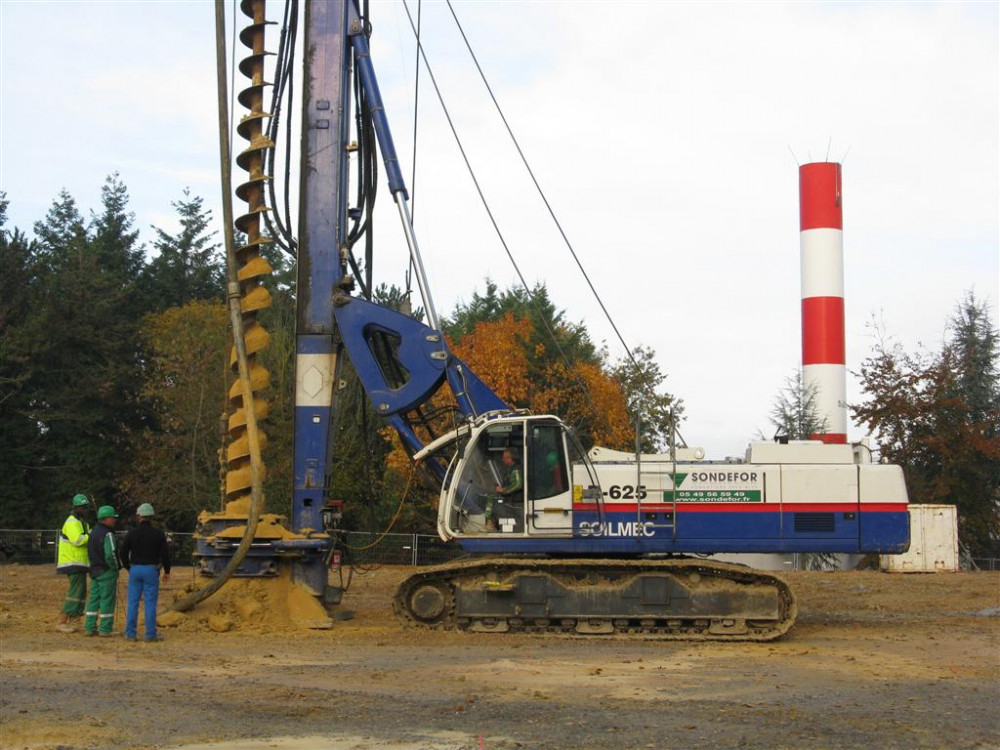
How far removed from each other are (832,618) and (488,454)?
6.91 metres

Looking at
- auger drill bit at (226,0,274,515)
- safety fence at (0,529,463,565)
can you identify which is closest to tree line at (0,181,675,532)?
safety fence at (0,529,463,565)

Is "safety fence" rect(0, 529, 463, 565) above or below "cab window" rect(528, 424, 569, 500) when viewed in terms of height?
below

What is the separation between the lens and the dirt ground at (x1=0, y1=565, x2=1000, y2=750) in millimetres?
9500

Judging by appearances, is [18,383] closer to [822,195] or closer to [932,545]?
[822,195]

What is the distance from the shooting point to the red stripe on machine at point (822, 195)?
130 feet

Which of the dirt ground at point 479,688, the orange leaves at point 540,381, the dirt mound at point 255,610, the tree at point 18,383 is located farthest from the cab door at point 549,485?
the tree at point 18,383

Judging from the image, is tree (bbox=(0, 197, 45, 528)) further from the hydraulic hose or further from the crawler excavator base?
the crawler excavator base

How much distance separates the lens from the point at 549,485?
1617 centimetres

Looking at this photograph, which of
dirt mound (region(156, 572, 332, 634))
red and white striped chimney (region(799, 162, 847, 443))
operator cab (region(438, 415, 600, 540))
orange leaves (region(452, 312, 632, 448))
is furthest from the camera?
orange leaves (region(452, 312, 632, 448))

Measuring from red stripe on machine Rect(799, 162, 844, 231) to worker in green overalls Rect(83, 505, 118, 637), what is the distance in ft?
96.3

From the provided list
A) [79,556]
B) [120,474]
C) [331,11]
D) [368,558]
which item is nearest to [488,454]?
[79,556]

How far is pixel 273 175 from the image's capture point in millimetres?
17406

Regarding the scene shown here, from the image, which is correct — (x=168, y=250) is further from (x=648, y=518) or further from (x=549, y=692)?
(x=549, y=692)

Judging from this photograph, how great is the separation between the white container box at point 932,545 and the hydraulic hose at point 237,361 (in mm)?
20267
